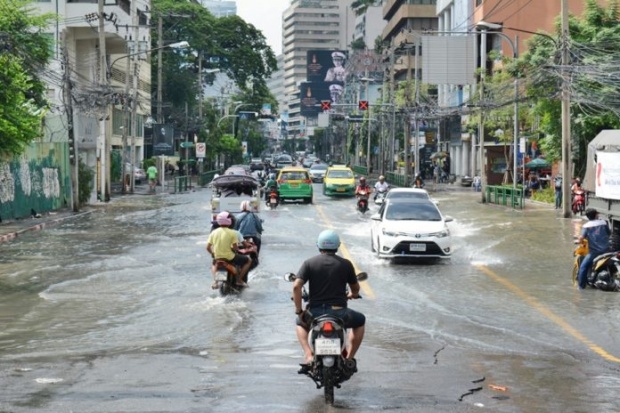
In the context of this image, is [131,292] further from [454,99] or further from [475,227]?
[454,99]

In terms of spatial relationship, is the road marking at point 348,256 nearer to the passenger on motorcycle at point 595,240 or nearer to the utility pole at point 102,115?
the passenger on motorcycle at point 595,240

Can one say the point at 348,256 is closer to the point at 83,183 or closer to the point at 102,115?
the point at 83,183

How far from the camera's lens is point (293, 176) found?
53.6 metres

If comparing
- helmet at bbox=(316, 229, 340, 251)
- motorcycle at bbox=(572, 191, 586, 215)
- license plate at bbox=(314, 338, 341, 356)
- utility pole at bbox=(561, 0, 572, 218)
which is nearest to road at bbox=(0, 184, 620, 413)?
license plate at bbox=(314, 338, 341, 356)

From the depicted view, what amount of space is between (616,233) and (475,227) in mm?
14224

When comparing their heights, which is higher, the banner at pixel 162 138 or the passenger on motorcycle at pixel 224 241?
the banner at pixel 162 138

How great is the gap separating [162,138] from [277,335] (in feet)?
195

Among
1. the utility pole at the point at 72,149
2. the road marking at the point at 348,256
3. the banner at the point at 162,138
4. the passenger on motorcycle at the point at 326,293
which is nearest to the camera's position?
the passenger on motorcycle at the point at 326,293

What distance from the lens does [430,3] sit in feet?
414

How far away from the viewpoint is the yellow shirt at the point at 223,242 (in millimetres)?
18250

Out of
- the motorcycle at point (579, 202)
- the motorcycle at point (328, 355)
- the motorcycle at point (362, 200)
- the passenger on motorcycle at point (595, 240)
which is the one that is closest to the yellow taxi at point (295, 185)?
the motorcycle at point (362, 200)

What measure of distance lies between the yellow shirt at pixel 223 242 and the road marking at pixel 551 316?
5.02m

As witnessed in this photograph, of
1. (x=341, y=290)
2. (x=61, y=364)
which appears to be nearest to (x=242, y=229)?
(x=61, y=364)

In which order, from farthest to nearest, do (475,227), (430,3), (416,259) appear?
(430,3), (475,227), (416,259)
